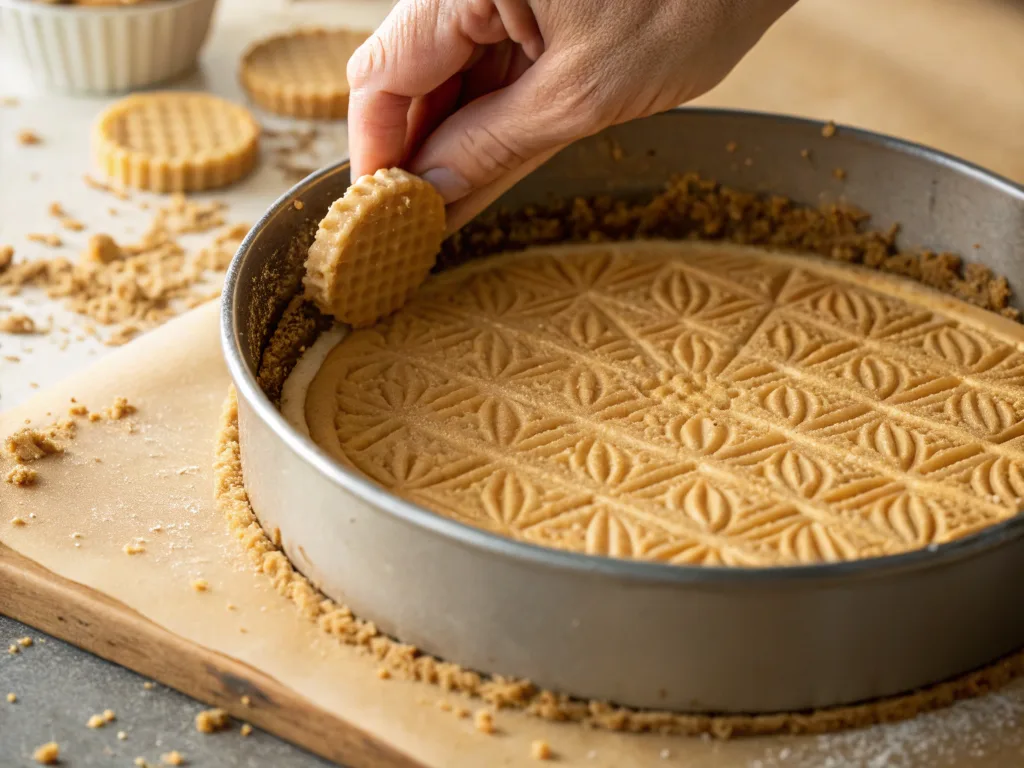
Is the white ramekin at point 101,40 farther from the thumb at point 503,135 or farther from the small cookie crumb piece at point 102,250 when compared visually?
the thumb at point 503,135

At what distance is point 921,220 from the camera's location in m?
2.28

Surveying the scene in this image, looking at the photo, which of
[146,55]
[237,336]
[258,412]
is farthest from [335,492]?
[146,55]

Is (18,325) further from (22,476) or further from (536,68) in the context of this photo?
(536,68)

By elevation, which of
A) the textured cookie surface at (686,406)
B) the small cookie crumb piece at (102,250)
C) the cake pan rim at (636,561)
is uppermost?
the cake pan rim at (636,561)

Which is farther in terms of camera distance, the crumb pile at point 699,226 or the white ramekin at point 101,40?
the white ramekin at point 101,40

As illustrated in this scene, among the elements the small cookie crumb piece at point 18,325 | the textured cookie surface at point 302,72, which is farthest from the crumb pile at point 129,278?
the textured cookie surface at point 302,72

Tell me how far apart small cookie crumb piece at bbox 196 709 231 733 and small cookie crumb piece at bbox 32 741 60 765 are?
0.54 feet

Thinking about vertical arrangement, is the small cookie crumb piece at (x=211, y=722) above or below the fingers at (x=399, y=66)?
below

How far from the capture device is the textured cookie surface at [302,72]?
3129mm

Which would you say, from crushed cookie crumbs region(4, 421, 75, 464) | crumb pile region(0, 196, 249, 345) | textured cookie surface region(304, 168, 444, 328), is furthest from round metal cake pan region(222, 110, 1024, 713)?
crumb pile region(0, 196, 249, 345)

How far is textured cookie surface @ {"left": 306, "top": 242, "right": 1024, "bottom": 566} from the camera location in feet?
5.51

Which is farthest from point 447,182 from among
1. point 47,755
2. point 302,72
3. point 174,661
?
point 302,72

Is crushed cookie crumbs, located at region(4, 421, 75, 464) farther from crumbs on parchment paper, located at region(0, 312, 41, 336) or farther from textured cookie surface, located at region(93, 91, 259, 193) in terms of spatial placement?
textured cookie surface, located at region(93, 91, 259, 193)

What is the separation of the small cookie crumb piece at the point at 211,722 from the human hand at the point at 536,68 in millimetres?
876
